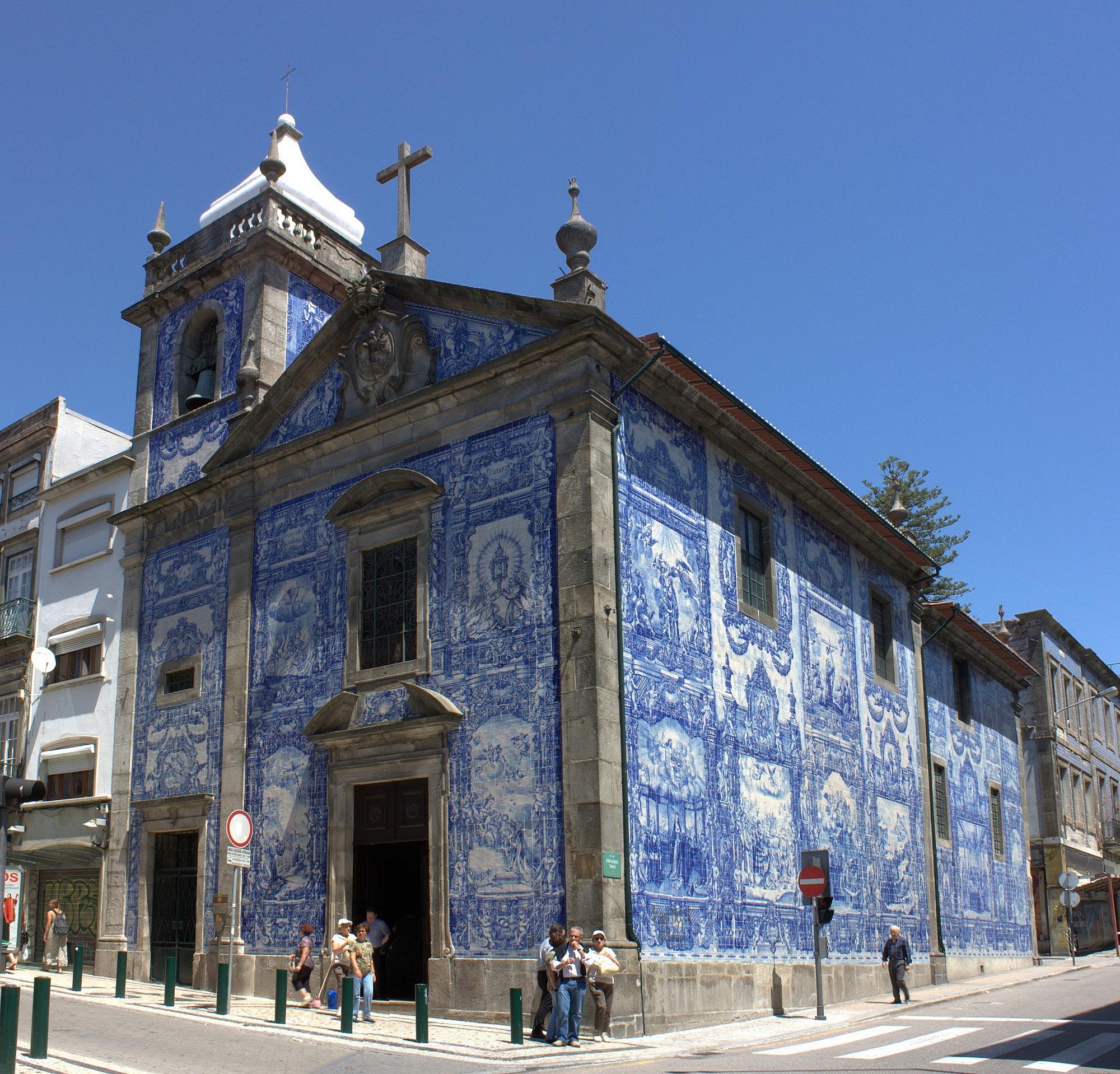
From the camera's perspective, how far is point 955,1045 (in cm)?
1276

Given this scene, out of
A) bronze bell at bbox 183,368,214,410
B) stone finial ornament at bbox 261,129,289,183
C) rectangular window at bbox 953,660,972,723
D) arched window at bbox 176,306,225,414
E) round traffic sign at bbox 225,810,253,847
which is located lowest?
round traffic sign at bbox 225,810,253,847

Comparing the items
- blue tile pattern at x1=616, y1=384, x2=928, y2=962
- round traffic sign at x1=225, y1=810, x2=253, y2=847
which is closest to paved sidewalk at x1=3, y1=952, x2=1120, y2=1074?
blue tile pattern at x1=616, y1=384, x2=928, y2=962

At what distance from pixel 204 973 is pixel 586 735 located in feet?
25.7

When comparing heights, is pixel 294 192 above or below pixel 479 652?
above

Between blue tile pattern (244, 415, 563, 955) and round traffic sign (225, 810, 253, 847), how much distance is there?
2.53m

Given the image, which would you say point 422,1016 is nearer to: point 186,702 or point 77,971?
point 77,971

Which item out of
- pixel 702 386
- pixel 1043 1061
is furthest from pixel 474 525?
pixel 1043 1061

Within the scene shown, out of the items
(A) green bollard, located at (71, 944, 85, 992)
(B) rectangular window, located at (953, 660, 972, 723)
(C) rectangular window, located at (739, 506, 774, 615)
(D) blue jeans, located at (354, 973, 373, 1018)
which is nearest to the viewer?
(D) blue jeans, located at (354, 973, 373, 1018)

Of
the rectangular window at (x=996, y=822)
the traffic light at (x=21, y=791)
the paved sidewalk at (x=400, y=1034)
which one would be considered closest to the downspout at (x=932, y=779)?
the rectangular window at (x=996, y=822)

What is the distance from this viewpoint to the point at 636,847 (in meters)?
14.5

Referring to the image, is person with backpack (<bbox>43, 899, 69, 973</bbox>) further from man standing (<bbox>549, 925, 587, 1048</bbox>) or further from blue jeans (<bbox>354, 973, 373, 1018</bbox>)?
man standing (<bbox>549, 925, 587, 1048</bbox>)

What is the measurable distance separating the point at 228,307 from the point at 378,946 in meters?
12.2

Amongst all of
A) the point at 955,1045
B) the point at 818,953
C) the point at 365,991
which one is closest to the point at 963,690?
the point at 818,953

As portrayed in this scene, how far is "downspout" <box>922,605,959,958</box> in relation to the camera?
79.2ft
